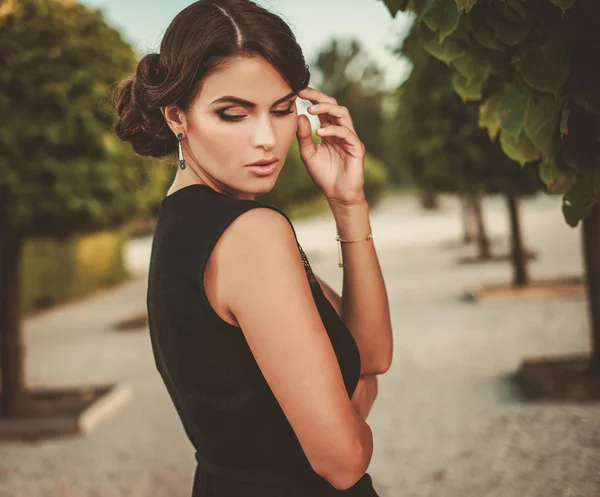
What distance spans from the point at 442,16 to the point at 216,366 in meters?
1.16

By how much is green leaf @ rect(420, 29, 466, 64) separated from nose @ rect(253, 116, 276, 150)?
0.83 m

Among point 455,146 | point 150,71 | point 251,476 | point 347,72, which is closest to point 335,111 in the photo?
point 150,71

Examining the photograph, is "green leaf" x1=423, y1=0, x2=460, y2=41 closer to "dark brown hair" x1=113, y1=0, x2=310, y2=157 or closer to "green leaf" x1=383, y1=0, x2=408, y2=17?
"green leaf" x1=383, y1=0, x2=408, y2=17

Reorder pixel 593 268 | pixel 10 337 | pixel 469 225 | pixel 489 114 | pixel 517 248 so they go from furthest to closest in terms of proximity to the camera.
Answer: pixel 469 225 < pixel 517 248 < pixel 10 337 < pixel 593 268 < pixel 489 114

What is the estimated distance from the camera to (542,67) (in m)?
1.79

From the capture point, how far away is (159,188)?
9359 mm

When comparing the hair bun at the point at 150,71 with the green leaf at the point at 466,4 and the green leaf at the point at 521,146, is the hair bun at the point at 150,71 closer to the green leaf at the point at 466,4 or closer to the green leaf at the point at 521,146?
the green leaf at the point at 466,4

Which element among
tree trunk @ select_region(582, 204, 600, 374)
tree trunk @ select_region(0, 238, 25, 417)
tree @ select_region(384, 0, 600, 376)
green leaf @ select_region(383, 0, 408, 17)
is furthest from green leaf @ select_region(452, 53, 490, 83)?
tree trunk @ select_region(0, 238, 25, 417)

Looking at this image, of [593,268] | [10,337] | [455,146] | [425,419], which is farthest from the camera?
[455,146]

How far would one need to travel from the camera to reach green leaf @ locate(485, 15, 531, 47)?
1.83m

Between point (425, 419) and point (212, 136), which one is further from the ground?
point (212, 136)

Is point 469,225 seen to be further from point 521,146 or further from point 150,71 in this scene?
point 150,71

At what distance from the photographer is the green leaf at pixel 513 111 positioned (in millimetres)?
1987

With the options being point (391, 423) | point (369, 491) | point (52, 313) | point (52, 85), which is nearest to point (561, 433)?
point (391, 423)
